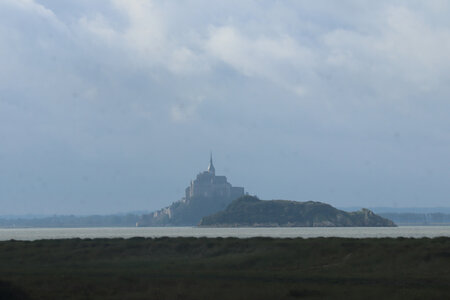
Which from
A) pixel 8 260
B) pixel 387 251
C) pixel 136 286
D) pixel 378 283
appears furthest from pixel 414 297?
pixel 8 260

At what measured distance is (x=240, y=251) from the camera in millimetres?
74438

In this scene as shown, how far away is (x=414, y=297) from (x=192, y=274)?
19802mm

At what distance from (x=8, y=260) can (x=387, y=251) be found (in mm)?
39555

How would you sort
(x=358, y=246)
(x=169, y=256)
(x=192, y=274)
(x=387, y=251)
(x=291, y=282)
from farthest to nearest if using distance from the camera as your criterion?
1. (x=169, y=256)
2. (x=358, y=246)
3. (x=387, y=251)
4. (x=192, y=274)
5. (x=291, y=282)

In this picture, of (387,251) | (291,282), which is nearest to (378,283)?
(291,282)

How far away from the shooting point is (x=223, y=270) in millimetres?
56156

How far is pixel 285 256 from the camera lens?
216 ft

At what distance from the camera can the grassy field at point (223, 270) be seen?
3809cm

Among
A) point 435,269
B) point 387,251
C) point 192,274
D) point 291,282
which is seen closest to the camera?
point 291,282

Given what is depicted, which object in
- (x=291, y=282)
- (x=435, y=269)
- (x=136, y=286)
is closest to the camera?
(x=136, y=286)

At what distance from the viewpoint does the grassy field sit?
1500 inches

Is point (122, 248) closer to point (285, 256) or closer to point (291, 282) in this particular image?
point (285, 256)

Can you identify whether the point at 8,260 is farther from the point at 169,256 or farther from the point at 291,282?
the point at 291,282

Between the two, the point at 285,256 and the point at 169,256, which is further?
the point at 169,256
